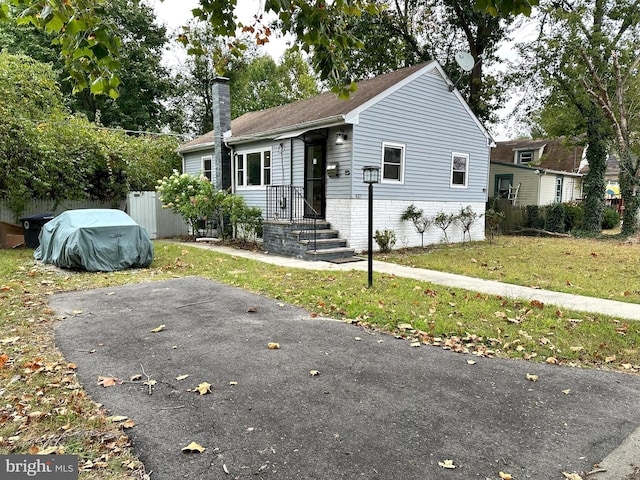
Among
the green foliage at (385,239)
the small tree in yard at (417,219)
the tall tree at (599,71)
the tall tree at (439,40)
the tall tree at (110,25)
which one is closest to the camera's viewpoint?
the tall tree at (110,25)

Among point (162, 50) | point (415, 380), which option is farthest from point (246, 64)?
point (415, 380)

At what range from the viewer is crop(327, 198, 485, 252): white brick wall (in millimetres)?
11078

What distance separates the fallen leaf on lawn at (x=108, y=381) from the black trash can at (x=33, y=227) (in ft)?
33.4

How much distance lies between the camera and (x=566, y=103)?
62.4ft

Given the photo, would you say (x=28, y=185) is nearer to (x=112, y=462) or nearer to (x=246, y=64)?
(x=112, y=462)

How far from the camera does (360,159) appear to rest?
11.0 m

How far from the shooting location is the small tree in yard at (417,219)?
12211 mm

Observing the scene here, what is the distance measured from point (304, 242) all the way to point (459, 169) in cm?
677

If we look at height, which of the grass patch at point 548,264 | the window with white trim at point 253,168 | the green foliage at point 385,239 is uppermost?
the window with white trim at point 253,168

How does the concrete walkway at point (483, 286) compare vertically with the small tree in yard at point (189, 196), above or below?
below

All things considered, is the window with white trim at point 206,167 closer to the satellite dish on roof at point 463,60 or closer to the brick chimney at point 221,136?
the brick chimney at point 221,136

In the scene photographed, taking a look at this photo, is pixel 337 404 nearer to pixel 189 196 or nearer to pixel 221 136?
pixel 189 196

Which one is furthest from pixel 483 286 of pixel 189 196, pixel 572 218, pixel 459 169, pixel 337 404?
pixel 572 218

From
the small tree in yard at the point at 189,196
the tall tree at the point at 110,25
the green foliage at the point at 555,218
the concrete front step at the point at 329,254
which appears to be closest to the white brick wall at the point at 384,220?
the concrete front step at the point at 329,254
